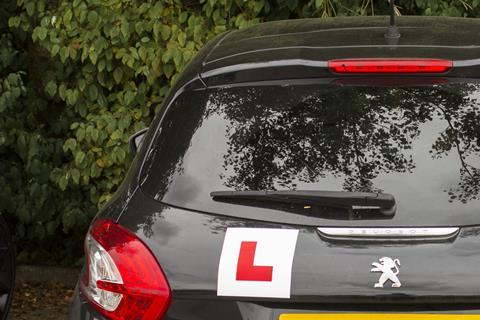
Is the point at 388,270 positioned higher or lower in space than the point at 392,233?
lower

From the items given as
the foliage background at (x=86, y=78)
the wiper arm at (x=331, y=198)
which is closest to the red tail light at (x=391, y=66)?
the wiper arm at (x=331, y=198)

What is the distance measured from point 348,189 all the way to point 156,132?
73 cm

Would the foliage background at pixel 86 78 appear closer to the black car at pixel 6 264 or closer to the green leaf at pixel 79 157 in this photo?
the green leaf at pixel 79 157

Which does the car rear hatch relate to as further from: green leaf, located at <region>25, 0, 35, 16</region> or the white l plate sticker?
green leaf, located at <region>25, 0, 35, 16</region>

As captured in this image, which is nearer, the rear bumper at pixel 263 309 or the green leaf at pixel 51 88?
the rear bumper at pixel 263 309

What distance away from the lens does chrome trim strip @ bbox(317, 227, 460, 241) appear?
276 cm

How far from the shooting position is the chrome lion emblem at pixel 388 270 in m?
2.71

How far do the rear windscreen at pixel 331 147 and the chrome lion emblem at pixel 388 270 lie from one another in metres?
0.14

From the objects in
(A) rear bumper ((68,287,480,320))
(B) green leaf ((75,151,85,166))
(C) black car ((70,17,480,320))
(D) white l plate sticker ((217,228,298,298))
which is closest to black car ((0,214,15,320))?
(B) green leaf ((75,151,85,166))

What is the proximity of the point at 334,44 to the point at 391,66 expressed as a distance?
330 mm

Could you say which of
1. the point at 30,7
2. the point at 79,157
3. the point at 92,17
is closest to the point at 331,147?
the point at 92,17

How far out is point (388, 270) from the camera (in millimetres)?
2719

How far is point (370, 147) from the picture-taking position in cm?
299

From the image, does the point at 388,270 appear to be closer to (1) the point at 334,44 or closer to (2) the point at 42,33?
(1) the point at 334,44
